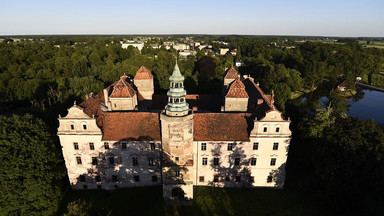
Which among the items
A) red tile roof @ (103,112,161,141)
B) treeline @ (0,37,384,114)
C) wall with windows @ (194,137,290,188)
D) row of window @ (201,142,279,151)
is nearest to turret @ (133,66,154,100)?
red tile roof @ (103,112,161,141)

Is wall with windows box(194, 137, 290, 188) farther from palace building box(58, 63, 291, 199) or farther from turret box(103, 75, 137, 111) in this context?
turret box(103, 75, 137, 111)

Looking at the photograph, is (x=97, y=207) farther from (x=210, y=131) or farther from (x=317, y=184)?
(x=317, y=184)

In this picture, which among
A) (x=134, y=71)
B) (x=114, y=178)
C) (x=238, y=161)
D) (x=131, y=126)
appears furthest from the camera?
(x=134, y=71)

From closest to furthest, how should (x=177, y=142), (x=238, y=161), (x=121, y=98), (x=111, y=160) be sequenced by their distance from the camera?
(x=177, y=142), (x=111, y=160), (x=238, y=161), (x=121, y=98)

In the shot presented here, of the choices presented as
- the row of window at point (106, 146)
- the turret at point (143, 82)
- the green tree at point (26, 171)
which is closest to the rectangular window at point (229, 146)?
the row of window at point (106, 146)

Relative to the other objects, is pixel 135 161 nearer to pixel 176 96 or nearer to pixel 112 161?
pixel 112 161

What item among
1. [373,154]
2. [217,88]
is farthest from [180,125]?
[217,88]

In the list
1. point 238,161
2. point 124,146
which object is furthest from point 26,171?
point 238,161

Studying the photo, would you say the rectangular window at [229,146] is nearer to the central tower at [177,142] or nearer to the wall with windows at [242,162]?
the wall with windows at [242,162]
